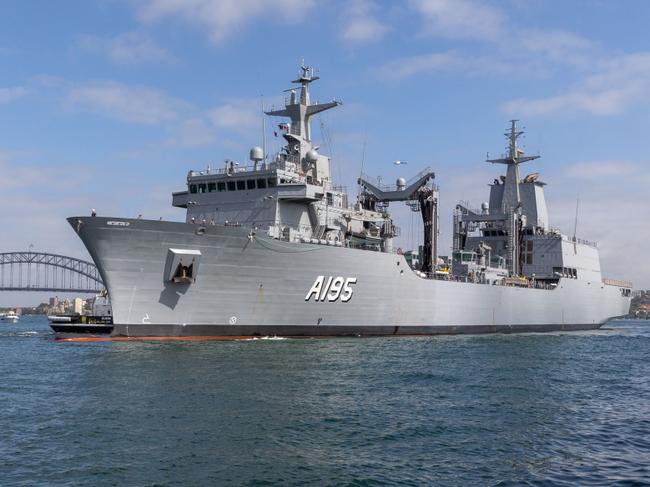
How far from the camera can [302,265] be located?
98.8 feet

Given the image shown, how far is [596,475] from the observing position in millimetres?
11156

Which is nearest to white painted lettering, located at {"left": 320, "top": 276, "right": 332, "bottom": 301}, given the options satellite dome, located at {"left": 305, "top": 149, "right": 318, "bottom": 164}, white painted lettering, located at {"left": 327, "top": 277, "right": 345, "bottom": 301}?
white painted lettering, located at {"left": 327, "top": 277, "right": 345, "bottom": 301}

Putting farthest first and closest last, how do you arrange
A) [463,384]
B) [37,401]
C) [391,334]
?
[391,334] < [463,384] < [37,401]

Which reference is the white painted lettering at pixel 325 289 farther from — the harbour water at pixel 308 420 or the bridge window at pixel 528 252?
the bridge window at pixel 528 252

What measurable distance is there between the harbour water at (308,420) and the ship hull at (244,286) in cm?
225

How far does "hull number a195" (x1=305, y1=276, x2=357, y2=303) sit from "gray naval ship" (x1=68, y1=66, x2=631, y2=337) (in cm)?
6

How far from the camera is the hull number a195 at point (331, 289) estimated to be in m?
30.9

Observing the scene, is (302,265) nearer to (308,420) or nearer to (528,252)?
(308,420)

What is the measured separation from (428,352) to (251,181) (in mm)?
12557

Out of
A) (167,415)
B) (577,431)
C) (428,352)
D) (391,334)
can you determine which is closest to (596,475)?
(577,431)

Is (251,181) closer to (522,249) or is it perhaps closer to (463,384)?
(463,384)

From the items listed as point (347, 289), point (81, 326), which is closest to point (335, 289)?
point (347, 289)

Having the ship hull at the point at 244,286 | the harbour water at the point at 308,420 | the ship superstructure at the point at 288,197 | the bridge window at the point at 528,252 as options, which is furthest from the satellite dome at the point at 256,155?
the bridge window at the point at 528,252

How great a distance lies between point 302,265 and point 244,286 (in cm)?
304
